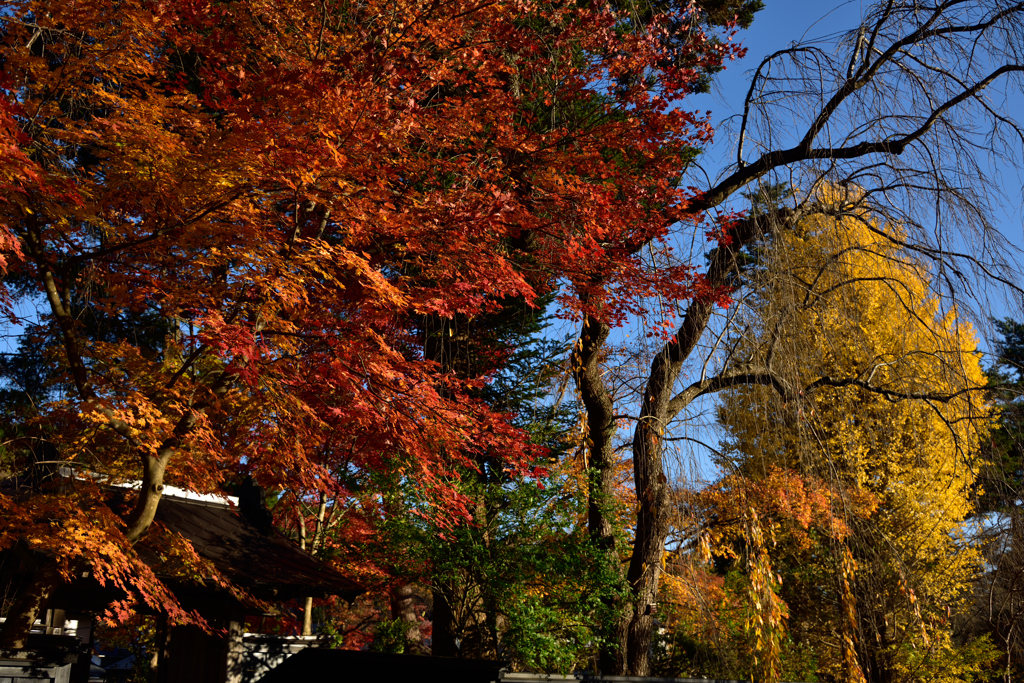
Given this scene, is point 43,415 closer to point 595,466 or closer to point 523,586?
point 523,586

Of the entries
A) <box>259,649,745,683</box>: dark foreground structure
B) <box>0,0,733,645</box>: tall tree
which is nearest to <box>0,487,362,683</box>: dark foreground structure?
<box>259,649,745,683</box>: dark foreground structure

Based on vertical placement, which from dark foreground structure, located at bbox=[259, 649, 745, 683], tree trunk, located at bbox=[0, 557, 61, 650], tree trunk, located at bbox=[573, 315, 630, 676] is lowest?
dark foreground structure, located at bbox=[259, 649, 745, 683]

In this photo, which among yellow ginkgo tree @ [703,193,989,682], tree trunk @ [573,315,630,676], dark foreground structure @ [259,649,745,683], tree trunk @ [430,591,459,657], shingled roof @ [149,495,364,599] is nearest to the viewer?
dark foreground structure @ [259,649,745,683]

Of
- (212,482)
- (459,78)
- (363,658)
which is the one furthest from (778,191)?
(212,482)

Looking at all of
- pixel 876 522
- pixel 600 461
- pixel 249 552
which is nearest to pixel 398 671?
pixel 249 552

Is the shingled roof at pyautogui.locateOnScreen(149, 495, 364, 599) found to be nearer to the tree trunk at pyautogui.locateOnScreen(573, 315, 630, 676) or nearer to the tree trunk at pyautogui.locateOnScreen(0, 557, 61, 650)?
the tree trunk at pyautogui.locateOnScreen(0, 557, 61, 650)

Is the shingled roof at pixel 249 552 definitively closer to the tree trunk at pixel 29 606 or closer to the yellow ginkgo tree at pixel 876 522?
the tree trunk at pixel 29 606

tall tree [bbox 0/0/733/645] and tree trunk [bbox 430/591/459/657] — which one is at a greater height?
tall tree [bbox 0/0/733/645]

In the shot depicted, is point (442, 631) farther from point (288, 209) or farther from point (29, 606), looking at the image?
point (288, 209)

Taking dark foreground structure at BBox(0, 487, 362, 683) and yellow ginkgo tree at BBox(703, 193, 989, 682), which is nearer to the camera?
dark foreground structure at BBox(0, 487, 362, 683)

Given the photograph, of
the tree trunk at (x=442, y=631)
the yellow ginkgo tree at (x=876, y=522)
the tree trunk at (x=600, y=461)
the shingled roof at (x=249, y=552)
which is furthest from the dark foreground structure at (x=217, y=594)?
the yellow ginkgo tree at (x=876, y=522)

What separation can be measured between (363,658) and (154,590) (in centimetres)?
194

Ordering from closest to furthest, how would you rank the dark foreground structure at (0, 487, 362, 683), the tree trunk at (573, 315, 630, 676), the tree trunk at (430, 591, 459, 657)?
the dark foreground structure at (0, 487, 362, 683)
the tree trunk at (573, 315, 630, 676)
the tree trunk at (430, 591, 459, 657)

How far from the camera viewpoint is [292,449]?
271 inches
